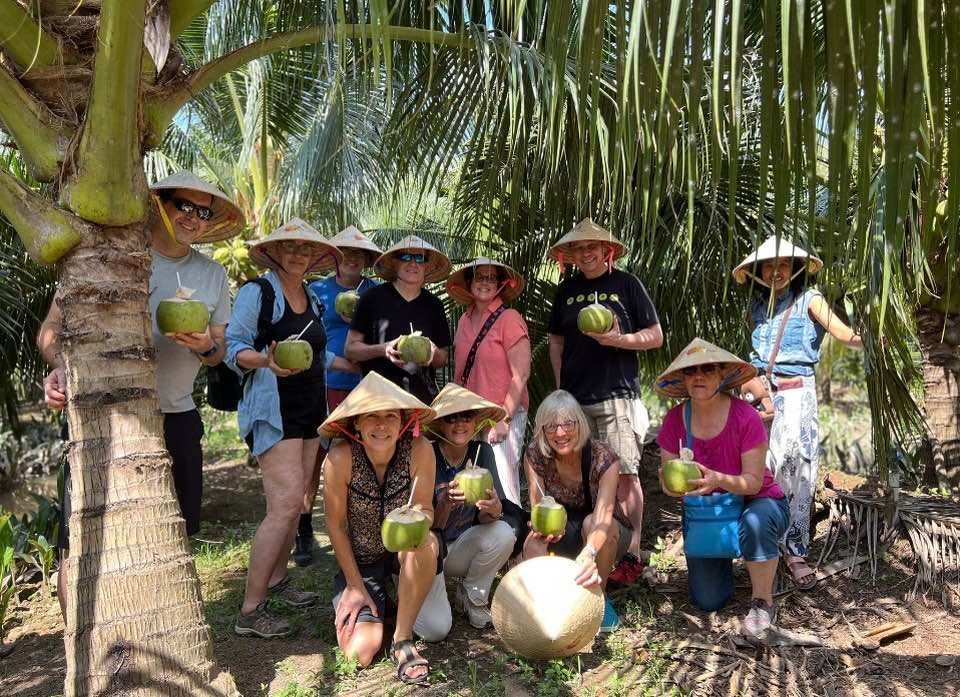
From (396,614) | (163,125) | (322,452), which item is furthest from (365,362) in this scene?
(163,125)

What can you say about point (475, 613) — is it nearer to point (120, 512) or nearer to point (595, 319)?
point (595, 319)

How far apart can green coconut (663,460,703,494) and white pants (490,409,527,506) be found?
99cm

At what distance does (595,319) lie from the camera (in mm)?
4008

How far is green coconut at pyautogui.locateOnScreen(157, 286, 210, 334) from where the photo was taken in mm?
3035

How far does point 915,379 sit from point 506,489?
2.64 metres

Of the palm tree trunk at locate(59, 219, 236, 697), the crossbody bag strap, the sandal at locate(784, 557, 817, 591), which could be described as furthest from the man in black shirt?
the sandal at locate(784, 557, 817, 591)

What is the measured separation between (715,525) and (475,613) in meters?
1.19

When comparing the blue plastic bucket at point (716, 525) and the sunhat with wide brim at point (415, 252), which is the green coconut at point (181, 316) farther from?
the blue plastic bucket at point (716, 525)

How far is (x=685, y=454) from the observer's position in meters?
3.60

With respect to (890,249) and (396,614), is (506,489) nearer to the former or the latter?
(396,614)

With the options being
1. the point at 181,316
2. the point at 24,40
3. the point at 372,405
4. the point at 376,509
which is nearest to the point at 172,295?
the point at 181,316

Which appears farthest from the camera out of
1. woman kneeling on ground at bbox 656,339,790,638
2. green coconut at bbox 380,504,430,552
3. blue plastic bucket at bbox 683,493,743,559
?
blue plastic bucket at bbox 683,493,743,559

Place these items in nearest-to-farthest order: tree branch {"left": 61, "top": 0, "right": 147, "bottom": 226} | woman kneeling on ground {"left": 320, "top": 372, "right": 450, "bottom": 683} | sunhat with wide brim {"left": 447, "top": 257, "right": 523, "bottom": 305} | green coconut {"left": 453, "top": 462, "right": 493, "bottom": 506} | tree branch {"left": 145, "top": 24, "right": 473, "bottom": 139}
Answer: tree branch {"left": 61, "top": 0, "right": 147, "bottom": 226} < tree branch {"left": 145, "top": 24, "right": 473, "bottom": 139} < woman kneeling on ground {"left": 320, "top": 372, "right": 450, "bottom": 683} < green coconut {"left": 453, "top": 462, "right": 493, "bottom": 506} < sunhat with wide brim {"left": 447, "top": 257, "right": 523, "bottom": 305}

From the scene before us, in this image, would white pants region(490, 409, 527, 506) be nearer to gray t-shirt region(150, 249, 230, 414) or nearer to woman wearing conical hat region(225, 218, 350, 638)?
woman wearing conical hat region(225, 218, 350, 638)
